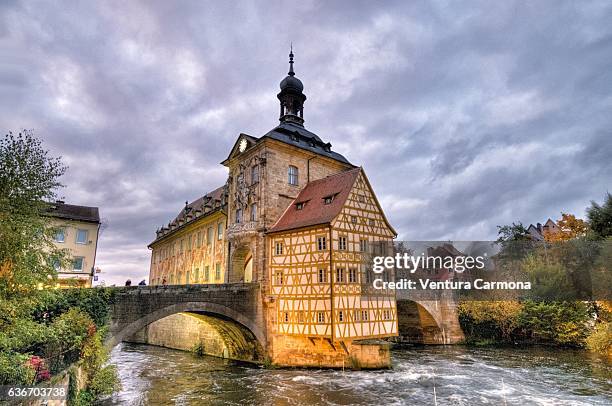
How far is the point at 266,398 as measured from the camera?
1570cm

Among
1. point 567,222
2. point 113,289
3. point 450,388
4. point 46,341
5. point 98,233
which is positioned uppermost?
point 567,222

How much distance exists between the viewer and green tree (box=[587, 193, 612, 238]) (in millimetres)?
28641

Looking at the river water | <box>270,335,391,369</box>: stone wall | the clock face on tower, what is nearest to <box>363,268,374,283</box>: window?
<box>270,335,391,369</box>: stone wall

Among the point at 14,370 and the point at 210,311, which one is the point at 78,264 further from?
the point at 14,370

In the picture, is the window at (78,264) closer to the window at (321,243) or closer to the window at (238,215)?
the window at (238,215)

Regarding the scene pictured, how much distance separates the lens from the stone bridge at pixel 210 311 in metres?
18.0

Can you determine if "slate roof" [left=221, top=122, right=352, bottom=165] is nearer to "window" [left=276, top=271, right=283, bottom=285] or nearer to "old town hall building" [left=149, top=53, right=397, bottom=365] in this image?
"old town hall building" [left=149, top=53, right=397, bottom=365]

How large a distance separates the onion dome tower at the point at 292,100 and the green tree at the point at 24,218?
824 inches

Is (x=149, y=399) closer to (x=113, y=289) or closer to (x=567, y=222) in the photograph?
(x=113, y=289)

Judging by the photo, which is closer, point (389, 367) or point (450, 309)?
point (389, 367)

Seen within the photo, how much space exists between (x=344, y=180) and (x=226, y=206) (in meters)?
10.2

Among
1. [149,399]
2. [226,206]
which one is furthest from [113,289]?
[226,206]

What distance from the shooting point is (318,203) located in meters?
23.0

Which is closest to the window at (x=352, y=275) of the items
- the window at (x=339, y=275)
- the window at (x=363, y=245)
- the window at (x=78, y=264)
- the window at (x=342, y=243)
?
the window at (x=339, y=275)
